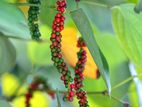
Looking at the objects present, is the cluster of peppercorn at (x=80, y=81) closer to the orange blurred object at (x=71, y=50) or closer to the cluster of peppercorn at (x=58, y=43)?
the cluster of peppercorn at (x=58, y=43)

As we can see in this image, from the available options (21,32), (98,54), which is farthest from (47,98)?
(98,54)

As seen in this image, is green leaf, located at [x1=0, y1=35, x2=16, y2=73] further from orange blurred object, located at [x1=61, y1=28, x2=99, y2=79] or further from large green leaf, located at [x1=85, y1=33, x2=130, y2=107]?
large green leaf, located at [x1=85, y1=33, x2=130, y2=107]

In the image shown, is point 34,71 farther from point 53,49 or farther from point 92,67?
point 53,49

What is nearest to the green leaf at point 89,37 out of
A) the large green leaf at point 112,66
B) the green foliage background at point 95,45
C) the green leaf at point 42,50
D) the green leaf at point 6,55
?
the green foliage background at point 95,45

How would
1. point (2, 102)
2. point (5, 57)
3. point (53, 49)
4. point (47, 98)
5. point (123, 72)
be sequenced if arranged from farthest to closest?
point (47, 98) < point (123, 72) < point (5, 57) < point (2, 102) < point (53, 49)

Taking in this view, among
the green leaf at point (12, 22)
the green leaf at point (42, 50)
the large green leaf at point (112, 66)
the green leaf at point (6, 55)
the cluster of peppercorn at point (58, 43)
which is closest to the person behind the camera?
the cluster of peppercorn at point (58, 43)

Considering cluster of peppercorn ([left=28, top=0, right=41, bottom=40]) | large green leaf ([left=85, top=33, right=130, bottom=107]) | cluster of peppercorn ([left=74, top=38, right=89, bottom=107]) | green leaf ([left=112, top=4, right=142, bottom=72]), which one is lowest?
large green leaf ([left=85, top=33, right=130, bottom=107])

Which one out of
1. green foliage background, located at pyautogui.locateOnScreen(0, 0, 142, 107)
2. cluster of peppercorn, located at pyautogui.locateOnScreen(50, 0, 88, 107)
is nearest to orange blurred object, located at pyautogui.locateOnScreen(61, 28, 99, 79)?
green foliage background, located at pyautogui.locateOnScreen(0, 0, 142, 107)
